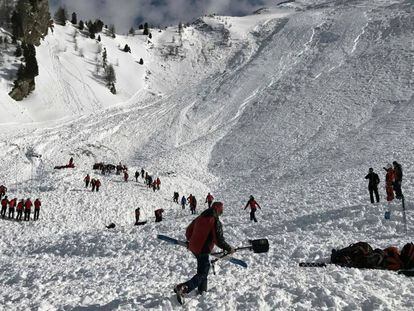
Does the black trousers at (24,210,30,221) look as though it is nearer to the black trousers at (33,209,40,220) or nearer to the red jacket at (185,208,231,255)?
the black trousers at (33,209,40,220)

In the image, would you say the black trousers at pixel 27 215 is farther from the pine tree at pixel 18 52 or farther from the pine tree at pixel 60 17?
the pine tree at pixel 60 17

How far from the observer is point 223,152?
47.6m

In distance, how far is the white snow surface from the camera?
29.5 ft

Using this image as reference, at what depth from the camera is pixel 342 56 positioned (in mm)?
68562

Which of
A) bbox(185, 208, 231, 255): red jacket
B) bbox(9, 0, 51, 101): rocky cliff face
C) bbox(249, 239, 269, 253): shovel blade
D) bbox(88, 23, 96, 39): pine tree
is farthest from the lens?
bbox(88, 23, 96, 39): pine tree

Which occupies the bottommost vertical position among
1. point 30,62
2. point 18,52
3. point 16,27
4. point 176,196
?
point 176,196

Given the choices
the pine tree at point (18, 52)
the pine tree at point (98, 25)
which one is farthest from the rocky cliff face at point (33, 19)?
the pine tree at point (98, 25)

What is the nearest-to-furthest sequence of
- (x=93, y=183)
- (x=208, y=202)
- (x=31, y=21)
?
(x=208, y=202) → (x=93, y=183) → (x=31, y=21)

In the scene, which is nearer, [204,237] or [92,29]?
[204,237]

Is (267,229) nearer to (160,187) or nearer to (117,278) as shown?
(117,278)

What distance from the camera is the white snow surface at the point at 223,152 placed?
8992mm

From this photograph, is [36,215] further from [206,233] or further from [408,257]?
[408,257]

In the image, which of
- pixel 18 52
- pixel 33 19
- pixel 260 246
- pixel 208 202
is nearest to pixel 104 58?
pixel 33 19

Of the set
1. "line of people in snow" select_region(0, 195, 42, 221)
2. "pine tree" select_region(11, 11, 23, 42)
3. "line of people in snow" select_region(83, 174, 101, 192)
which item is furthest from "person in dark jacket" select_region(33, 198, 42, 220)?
"pine tree" select_region(11, 11, 23, 42)
